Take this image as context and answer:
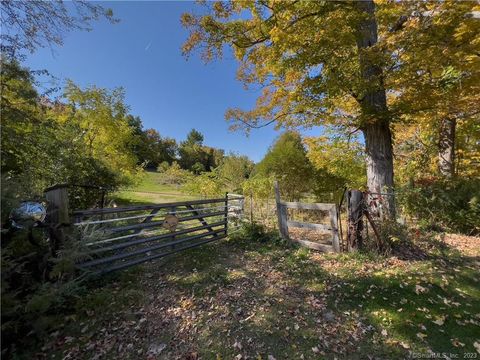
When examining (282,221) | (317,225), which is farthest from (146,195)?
(317,225)

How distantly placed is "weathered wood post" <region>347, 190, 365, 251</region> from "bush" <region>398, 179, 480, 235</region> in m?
2.11

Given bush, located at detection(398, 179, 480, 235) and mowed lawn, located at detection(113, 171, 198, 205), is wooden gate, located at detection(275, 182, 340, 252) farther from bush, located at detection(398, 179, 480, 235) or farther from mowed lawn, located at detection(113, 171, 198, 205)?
mowed lawn, located at detection(113, 171, 198, 205)

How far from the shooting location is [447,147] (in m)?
9.20

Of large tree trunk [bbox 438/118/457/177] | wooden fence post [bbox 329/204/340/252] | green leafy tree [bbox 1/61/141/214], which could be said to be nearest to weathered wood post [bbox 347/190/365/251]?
wooden fence post [bbox 329/204/340/252]

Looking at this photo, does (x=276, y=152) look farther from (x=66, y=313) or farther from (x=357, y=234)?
(x=66, y=313)

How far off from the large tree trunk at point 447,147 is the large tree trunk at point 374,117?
14.8 feet

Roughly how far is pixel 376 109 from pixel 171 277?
20.7 feet

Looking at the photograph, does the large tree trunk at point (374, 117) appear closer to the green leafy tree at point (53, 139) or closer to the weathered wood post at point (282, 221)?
the weathered wood post at point (282, 221)

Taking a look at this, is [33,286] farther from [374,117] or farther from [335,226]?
[374,117]

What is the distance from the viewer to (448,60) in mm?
5199

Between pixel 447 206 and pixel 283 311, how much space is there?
19.5 ft

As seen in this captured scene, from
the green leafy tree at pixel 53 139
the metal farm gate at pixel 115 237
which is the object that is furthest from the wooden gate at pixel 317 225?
the green leafy tree at pixel 53 139

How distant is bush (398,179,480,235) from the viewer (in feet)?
19.8

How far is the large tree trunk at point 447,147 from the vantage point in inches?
357
